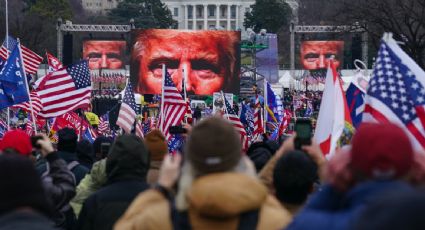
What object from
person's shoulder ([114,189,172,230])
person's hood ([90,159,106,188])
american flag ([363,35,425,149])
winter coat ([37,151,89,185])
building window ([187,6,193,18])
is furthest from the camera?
building window ([187,6,193,18])

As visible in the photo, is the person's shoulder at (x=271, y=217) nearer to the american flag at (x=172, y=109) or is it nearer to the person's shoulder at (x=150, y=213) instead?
the person's shoulder at (x=150, y=213)

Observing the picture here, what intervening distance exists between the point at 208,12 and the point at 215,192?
136m

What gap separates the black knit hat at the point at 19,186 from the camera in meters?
3.57

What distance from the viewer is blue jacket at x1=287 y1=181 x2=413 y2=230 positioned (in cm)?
298

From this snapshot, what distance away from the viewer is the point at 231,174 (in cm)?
360

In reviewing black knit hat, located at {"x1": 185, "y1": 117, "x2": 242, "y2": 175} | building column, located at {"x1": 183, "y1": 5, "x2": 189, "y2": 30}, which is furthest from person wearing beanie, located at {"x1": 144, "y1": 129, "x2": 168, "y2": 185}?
building column, located at {"x1": 183, "y1": 5, "x2": 189, "y2": 30}

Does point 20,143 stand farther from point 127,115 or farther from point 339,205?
point 127,115

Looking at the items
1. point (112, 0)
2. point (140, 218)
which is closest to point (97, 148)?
point (140, 218)

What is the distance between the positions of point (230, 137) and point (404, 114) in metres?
3.53

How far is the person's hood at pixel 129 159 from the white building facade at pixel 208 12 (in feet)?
429

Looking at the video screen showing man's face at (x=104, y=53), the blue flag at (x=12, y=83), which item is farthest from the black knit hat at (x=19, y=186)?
the video screen showing man's face at (x=104, y=53)

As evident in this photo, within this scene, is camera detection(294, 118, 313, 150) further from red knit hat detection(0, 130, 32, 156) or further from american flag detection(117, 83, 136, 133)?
american flag detection(117, 83, 136, 133)

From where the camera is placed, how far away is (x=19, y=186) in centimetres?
358

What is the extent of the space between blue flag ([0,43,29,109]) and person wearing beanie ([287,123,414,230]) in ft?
37.1
